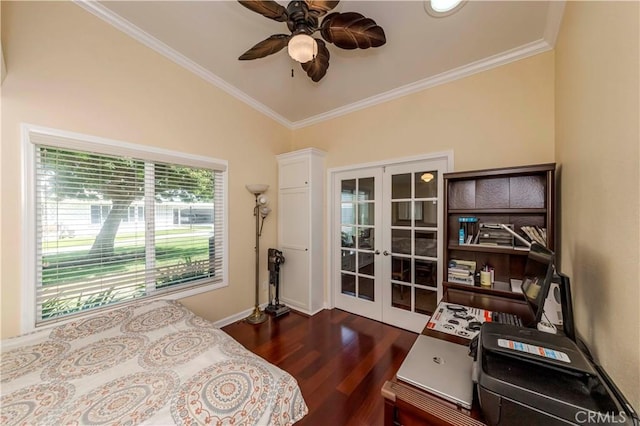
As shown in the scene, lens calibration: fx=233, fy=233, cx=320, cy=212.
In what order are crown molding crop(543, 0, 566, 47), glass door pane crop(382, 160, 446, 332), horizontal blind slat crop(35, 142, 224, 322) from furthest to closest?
glass door pane crop(382, 160, 446, 332)
horizontal blind slat crop(35, 142, 224, 322)
crown molding crop(543, 0, 566, 47)

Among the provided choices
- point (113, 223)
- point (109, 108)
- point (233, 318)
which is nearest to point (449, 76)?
point (109, 108)

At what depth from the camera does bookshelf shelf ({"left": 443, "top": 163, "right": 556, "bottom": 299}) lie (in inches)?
69.1

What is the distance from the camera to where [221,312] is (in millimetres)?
2814

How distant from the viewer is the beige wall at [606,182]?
70 cm

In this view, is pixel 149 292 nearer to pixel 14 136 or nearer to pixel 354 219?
pixel 14 136

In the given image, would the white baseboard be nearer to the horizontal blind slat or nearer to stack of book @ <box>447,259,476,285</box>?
the horizontal blind slat

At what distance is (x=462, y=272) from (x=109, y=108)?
339cm

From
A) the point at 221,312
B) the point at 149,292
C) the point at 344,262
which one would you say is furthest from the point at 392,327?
the point at 149,292

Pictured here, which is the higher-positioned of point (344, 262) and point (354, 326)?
point (344, 262)

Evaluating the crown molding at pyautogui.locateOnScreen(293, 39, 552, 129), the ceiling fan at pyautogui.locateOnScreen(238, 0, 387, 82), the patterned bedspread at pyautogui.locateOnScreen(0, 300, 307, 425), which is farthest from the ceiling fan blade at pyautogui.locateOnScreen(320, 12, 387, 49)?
the patterned bedspread at pyautogui.locateOnScreen(0, 300, 307, 425)

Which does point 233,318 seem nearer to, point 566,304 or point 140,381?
point 140,381

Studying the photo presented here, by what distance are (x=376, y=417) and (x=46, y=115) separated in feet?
10.5
